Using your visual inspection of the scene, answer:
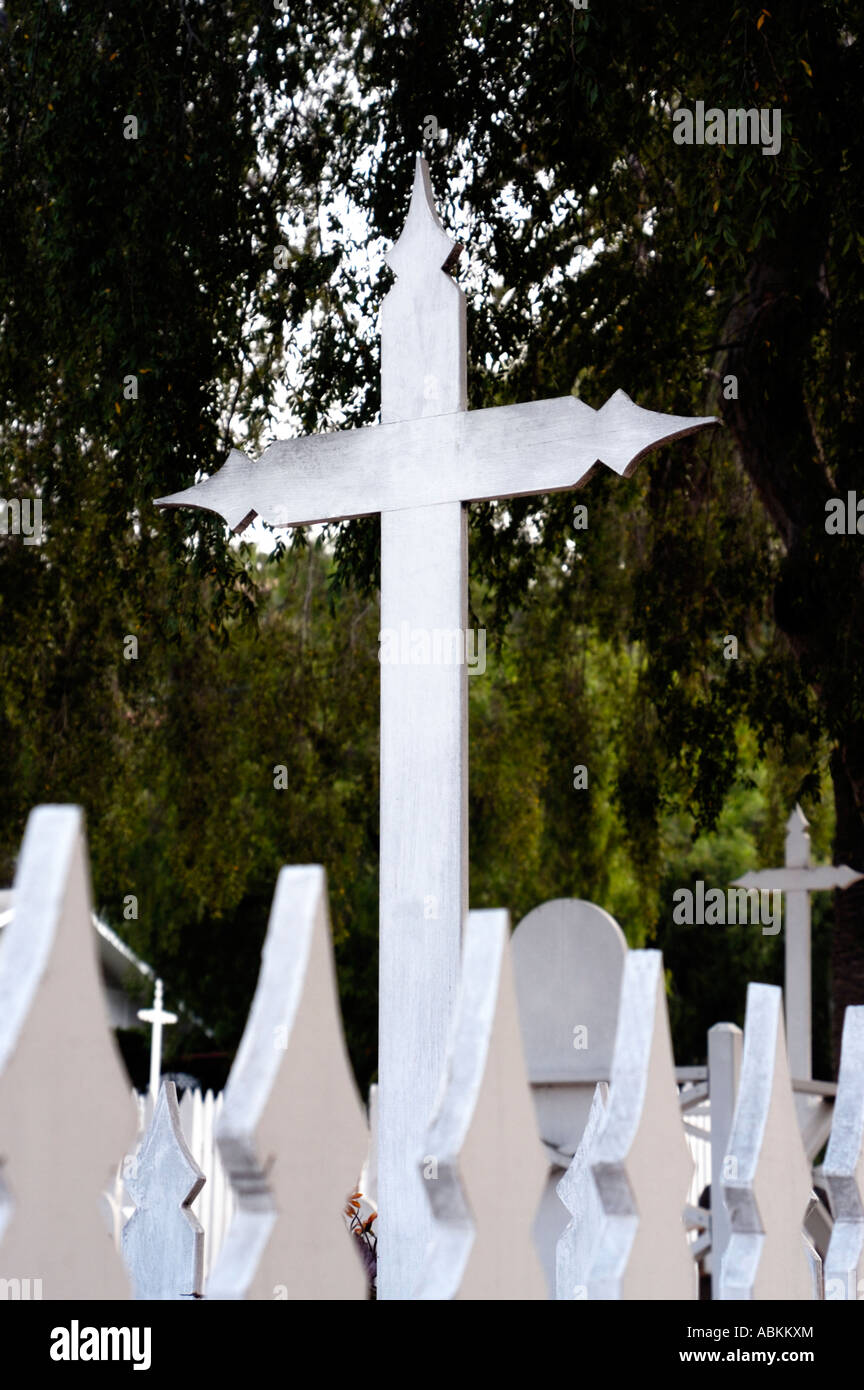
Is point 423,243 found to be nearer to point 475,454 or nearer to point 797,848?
point 475,454

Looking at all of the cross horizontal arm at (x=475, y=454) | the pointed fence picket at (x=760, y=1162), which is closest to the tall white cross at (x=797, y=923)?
the cross horizontal arm at (x=475, y=454)

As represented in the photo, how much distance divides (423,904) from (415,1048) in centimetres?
31

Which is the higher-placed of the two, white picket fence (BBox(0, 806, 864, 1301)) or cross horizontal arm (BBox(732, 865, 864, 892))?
white picket fence (BBox(0, 806, 864, 1301))

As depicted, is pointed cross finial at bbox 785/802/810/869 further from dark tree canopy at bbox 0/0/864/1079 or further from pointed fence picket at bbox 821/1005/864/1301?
pointed fence picket at bbox 821/1005/864/1301

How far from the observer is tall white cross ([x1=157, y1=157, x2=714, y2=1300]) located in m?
3.08

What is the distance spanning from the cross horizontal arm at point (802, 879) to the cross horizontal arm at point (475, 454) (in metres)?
6.03

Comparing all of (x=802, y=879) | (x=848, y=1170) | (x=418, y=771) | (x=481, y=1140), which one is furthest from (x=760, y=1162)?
(x=802, y=879)

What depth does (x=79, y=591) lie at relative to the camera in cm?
933

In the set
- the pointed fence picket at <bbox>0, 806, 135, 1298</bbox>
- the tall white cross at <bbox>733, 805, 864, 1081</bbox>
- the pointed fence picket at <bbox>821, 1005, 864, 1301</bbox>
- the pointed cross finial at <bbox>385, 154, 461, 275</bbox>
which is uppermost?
the pointed cross finial at <bbox>385, 154, 461, 275</bbox>

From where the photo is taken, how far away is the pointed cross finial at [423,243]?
342 cm

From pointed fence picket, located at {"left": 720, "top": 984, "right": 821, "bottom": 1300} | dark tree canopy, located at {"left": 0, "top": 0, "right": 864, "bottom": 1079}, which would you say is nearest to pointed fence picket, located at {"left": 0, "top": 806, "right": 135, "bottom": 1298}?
pointed fence picket, located at {"left": 720, "top": 984, "right": 821, "bottom": 1300}

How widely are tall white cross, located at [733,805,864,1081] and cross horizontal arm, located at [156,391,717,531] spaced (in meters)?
6.41

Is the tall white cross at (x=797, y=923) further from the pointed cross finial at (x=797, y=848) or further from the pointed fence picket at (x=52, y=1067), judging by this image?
the pointed fence picket at (x=52, y=1067)

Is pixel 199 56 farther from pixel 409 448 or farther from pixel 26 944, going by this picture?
pixel 26 944
